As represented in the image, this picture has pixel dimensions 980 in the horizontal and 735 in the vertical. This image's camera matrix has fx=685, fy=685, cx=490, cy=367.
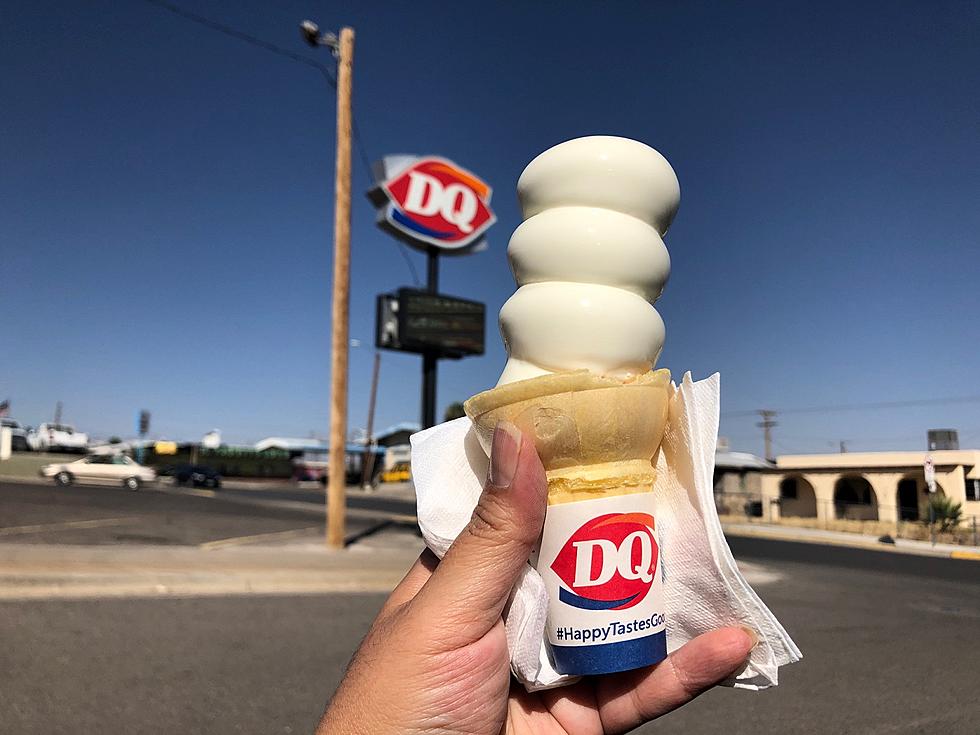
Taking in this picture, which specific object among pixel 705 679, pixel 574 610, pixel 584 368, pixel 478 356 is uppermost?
pixel 478 356

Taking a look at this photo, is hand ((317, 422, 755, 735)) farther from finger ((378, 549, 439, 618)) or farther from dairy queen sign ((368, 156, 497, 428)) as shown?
dairy queen sign ((368, 156, 497, 428))

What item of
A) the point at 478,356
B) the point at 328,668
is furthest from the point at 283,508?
the point at 328,668

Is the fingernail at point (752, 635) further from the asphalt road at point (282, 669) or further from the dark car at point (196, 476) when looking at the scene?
the dark car at point (196, 476)

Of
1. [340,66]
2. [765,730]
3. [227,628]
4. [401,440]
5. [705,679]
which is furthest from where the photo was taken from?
[401,440]

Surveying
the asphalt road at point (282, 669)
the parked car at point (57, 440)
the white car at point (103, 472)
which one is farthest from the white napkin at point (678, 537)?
the parked car at point (57, 440)

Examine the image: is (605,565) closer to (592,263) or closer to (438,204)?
(592,263)

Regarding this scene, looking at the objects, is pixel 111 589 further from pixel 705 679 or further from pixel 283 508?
pixel 283 508
